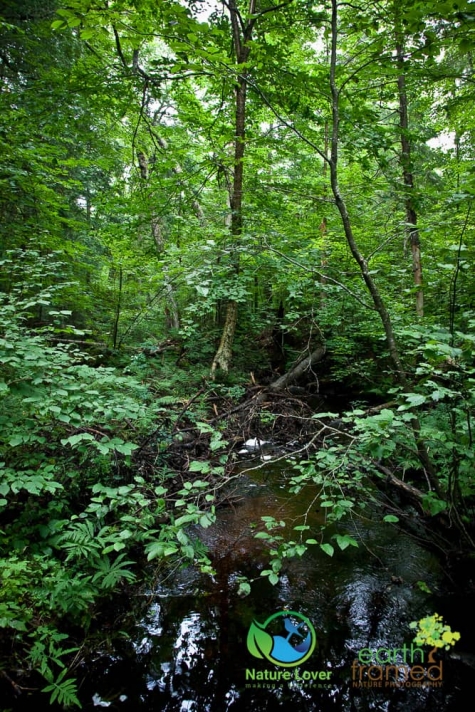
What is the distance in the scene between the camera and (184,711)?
2.40 metres

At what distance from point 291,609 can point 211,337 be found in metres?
7.58

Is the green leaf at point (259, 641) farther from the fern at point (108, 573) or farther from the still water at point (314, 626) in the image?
the fern at point (108, 573)

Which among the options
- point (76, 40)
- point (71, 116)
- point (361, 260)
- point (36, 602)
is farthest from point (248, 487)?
point (76, 40)

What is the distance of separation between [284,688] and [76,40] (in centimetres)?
1254

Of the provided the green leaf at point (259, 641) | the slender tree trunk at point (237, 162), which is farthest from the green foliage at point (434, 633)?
the slender tree trunk at point (237, 162)

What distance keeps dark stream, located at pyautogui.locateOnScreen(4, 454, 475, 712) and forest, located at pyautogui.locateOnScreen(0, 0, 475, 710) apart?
20cm

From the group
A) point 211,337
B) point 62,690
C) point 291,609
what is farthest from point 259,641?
point 211,337

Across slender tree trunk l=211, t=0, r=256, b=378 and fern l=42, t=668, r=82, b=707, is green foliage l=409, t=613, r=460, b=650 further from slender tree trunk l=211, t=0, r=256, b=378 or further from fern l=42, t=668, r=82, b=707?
slender tree trunk l=211, t=0, r=256, b=378

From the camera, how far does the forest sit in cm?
243

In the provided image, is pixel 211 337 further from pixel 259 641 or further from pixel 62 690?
pixel 62 690

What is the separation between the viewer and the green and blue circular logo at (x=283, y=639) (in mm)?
2842

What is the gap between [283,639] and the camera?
3.04 meters

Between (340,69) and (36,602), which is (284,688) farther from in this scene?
(340,69)

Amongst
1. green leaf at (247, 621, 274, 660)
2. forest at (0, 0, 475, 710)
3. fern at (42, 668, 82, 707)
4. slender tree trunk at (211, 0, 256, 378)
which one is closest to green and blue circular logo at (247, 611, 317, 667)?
green leaf at (247, 621, 274, 660)
